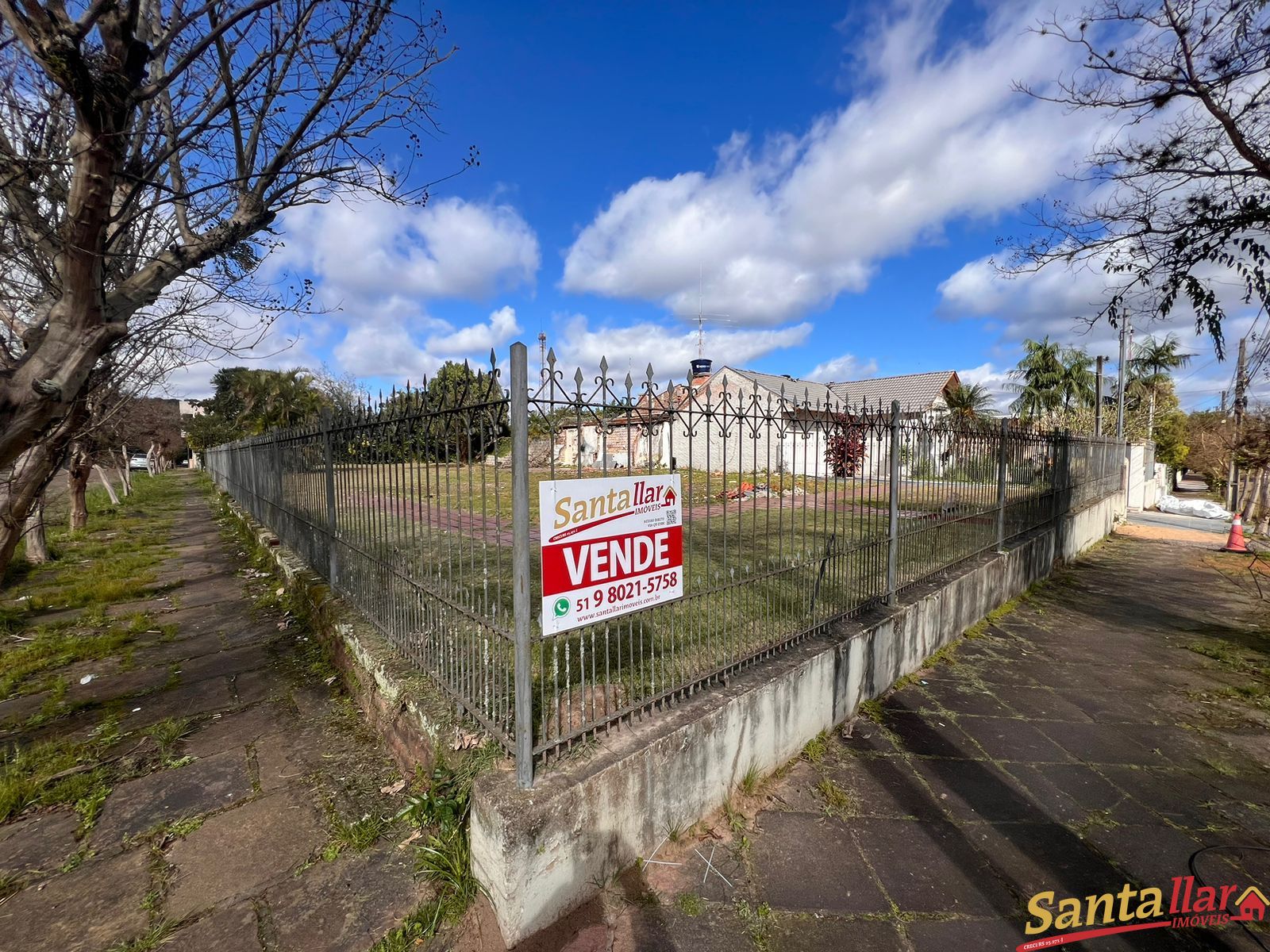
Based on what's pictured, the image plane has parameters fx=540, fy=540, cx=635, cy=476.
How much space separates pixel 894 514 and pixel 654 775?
10.3 feet

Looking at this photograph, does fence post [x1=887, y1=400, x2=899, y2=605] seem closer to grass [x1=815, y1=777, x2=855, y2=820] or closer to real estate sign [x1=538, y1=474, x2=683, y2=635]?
grass [x1=815, y1=777, x2=855, y2=820]

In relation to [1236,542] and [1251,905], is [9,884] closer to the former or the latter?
[1251,905]

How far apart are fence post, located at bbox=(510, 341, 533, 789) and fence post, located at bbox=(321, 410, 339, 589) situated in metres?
3.36

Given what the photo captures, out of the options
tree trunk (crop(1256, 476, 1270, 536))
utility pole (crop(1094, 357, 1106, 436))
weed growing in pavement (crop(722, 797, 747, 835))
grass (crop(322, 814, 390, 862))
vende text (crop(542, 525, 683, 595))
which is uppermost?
utility pole (crop(1094, 357, 1106, 436))

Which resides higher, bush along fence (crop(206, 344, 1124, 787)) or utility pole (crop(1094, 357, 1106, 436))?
utility pole (crop(1094, 357, 1106, 436))

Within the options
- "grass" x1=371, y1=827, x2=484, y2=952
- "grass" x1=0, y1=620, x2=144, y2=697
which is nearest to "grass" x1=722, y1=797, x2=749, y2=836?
"grass" x1=371, y1=827, x2=484, y2=952

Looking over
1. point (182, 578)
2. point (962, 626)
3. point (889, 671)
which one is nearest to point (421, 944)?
point (889, 671)

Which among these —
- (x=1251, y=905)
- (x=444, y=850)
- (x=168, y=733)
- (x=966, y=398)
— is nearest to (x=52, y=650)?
(x=168, y=733)

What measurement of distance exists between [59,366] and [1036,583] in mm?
10404

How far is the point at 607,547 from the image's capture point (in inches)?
98.2

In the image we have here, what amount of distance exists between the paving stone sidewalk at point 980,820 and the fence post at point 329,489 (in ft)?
12.7

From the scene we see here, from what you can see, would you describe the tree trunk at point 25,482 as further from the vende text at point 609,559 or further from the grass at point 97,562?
the grass at point 97,562

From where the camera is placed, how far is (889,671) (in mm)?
4469

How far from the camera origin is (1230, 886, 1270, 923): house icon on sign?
235cm
